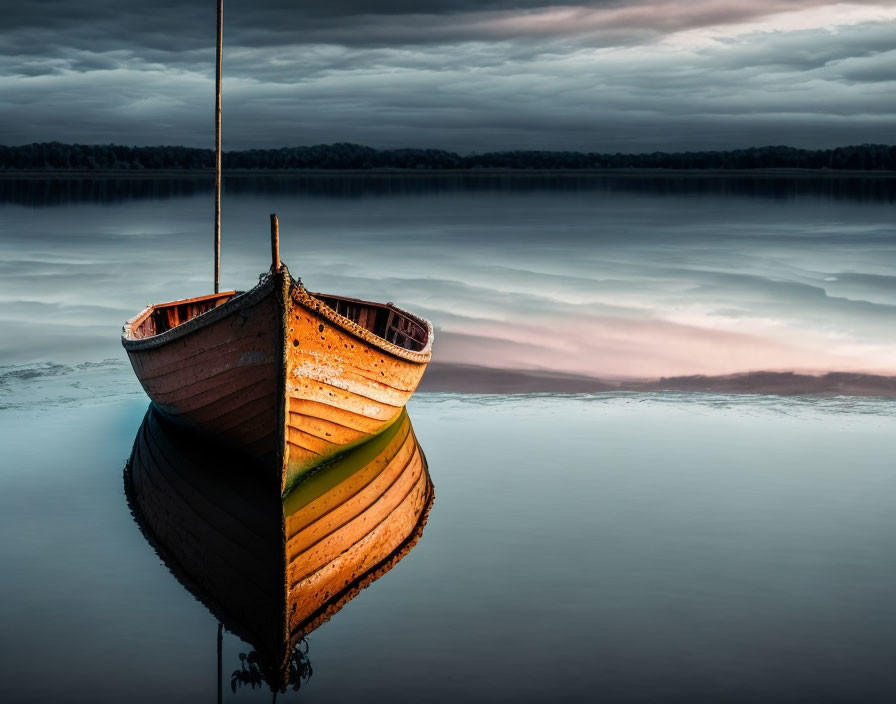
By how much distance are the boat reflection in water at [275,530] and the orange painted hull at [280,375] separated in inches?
11.7

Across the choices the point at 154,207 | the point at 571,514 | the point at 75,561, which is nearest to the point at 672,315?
the point at 571,514

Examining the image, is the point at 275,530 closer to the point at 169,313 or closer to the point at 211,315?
the point at 211,315

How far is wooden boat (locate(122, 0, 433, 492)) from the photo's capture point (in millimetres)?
10094

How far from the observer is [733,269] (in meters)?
35.5

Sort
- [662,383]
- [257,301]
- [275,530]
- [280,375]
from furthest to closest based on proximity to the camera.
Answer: [662,383]
[280,375]
[257,301]
[275,530]

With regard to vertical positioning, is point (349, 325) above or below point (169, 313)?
above

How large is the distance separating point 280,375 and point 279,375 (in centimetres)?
1

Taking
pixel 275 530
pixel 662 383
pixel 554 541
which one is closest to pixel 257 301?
pixel 275 530

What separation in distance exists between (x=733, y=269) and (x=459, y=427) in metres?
23.9

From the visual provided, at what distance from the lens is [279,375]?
10.1m

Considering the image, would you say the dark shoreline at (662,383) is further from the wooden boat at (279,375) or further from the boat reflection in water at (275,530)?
the wooden boat at (279,375)

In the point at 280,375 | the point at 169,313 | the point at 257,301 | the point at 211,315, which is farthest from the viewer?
the point at 169,313

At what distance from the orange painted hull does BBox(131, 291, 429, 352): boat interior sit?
9.88 ft

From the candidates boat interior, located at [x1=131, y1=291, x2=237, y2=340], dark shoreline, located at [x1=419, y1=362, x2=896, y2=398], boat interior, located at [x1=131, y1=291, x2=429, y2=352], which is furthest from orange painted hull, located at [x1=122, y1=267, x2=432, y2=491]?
dark shoreline, located at [x1=419, y1=362, x2=896, y2=398]
